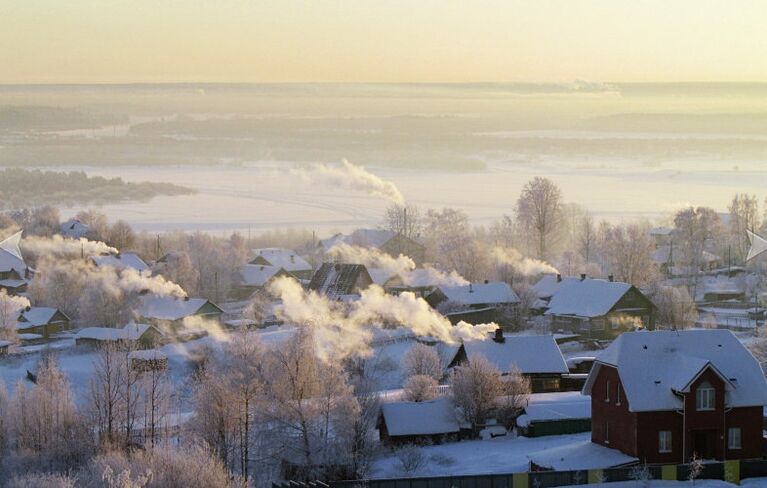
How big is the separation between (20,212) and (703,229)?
73.3 meters

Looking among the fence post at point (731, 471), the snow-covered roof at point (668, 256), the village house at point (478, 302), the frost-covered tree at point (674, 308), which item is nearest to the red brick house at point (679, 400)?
the fence post at point (731, 471)

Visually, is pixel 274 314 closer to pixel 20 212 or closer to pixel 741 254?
pixel 741 254

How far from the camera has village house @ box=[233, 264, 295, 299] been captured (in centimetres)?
9388

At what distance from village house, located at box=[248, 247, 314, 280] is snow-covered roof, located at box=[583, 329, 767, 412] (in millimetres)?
61952

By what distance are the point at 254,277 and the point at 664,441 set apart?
60110mm

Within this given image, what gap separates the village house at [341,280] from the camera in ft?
268

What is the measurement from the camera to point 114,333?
226 ft

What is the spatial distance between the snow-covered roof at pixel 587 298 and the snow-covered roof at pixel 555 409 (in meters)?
22.1

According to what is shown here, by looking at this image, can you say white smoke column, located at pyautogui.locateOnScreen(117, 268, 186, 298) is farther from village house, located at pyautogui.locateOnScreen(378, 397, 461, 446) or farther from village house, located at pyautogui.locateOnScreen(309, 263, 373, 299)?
village house, located at pyautogui.locateOnScreen(378, 397, 461, 446)

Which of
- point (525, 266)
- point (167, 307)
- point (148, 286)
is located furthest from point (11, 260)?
point (525, 266)

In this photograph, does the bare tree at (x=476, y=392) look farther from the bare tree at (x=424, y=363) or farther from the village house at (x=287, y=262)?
the village house at (x=287, y=262)

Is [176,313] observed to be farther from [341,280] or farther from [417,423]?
[417,423]

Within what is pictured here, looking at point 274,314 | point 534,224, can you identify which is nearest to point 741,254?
point 534,224

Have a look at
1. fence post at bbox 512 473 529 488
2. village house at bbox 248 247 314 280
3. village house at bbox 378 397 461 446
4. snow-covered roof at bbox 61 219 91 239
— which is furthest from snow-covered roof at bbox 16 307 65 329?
fence post at bbox 512 473 529 488
